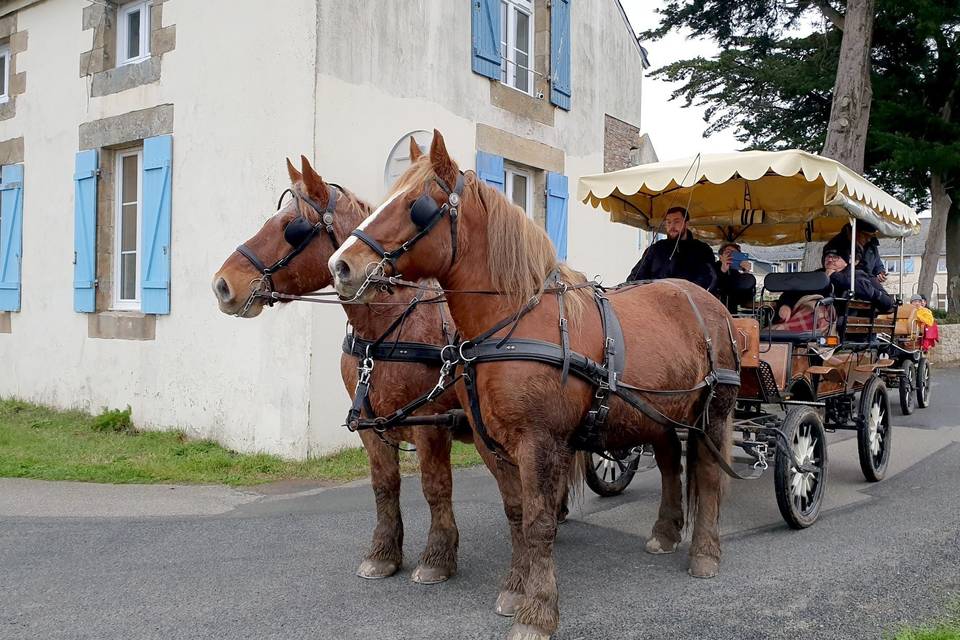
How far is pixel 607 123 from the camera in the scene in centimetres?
1115

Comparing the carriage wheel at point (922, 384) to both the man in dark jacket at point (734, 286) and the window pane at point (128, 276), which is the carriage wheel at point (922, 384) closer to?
the man in dark jacket at point (734, 286)

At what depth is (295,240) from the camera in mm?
4109

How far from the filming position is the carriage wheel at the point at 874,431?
249 inches

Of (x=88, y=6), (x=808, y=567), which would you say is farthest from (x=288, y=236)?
(x=88, y=6)

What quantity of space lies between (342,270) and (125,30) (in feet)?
25.2

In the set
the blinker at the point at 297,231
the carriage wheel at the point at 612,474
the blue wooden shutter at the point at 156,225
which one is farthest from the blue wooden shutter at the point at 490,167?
the blinker at the point at 297,231

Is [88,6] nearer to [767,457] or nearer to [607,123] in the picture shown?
[607,123]

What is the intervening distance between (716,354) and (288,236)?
2444mm

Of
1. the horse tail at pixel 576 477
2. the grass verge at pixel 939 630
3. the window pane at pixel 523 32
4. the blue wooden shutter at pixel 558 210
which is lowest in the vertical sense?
the grass verge at pixel 939 630

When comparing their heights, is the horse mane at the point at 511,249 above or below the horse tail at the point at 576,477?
above

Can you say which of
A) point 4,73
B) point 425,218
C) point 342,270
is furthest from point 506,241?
point 4,73

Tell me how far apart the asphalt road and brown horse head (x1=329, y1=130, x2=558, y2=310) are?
1.59 metres

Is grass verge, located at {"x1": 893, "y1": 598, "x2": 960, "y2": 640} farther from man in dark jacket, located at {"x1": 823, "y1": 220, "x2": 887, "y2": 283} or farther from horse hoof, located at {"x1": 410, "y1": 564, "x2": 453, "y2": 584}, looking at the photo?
man in dark jacket, located at {"x1": 823, "y1": 220, "x2": 887, "y2": 283}

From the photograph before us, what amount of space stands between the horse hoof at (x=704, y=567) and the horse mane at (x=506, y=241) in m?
1.89
